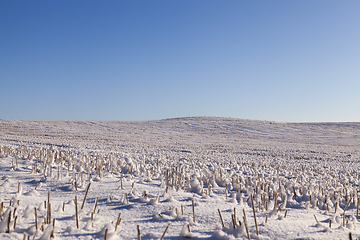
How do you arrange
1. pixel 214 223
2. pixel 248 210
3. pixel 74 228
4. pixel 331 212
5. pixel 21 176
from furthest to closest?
pixel 21 176, pixel 331 212, pixel 248 210, pixel 214 223, pixel 74 228

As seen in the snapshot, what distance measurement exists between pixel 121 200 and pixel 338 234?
2.76 m

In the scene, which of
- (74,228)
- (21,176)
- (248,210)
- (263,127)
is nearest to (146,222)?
(74,228)

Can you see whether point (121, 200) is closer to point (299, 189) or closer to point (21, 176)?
point (21, 176)

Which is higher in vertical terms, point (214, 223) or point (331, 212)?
point (214, 223)

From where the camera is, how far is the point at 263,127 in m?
37.6

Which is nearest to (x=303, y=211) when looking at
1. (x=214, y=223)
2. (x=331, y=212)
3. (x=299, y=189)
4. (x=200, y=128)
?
(x=331, y=212)

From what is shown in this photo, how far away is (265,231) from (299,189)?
2803 mm

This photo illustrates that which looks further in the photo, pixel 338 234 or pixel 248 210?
pixel 248 210

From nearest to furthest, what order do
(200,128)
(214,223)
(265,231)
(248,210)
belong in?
(265,231), (214,223), (248,210), (200,128)

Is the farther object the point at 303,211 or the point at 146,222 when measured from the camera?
the point at 303,211

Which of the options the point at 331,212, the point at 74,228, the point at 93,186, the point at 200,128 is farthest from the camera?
the point at 200,128

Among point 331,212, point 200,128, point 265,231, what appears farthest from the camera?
Answer: point 200,128

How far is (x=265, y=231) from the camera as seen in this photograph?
265cm

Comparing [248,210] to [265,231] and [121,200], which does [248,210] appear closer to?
[265,231]
